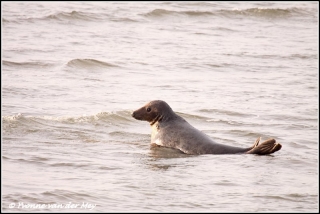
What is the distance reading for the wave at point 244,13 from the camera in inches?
1126

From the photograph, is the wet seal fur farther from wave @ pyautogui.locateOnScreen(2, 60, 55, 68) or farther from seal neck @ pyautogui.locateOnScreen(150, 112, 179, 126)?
wave @ pyautogui.locateOnScreen(2, 60, 55, 68)

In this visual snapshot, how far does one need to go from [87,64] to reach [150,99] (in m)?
3.77

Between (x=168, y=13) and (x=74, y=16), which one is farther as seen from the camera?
(x=168, y=13)

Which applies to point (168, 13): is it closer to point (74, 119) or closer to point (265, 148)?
point (74, 119)

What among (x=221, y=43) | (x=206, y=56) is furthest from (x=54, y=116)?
(x=221, y=43)

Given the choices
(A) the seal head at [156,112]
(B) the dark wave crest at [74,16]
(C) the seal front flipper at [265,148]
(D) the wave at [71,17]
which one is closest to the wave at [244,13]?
(D) the wave at [71,17]

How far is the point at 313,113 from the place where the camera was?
15789 mm

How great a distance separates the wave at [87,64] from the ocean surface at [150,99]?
1.9 inches

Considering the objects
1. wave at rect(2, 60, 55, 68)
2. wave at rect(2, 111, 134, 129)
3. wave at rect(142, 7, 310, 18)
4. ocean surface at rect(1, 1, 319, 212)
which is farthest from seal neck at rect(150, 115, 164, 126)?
wave at rect(142, 7, 310, 18)

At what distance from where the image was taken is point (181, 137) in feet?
40.5

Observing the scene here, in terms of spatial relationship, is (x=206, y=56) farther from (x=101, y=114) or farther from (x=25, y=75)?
(x=101, y=114)

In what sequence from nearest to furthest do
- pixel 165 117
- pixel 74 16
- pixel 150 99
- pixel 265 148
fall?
pixel 265 148, pixel 165 117, pixel 150 99, pixel 74 16

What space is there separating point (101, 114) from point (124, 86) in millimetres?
3109

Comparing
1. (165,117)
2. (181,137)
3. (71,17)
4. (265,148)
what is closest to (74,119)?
(165,117)
